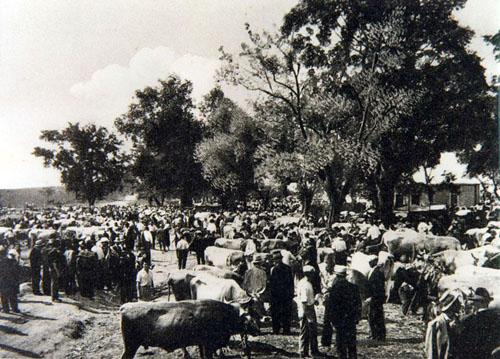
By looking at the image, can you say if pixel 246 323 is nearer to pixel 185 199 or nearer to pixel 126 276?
pixel 126 276

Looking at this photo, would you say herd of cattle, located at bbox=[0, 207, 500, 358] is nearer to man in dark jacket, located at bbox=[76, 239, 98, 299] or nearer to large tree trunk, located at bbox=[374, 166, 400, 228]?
man in dark jacket, located at bbox=[76, 239, 98, 299]

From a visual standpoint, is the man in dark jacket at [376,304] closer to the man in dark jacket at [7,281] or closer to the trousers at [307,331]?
the trousers at [307,331]

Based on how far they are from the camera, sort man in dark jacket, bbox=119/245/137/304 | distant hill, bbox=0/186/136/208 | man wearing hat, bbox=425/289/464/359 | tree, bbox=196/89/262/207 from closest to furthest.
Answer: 1. man wearing hat, bbox=425/289/464/359
2. man in dark jacket, bbox=119/245/137/304
3. tree, bbox=196/89/262/207
4. distant hill, bbox=0/186/136/208

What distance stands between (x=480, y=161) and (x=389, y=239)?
59.1ft

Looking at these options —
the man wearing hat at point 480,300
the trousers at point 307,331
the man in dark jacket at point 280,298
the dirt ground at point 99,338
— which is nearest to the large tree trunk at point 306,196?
the dirt ground at point 99,338

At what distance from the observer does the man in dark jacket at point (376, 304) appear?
8375 mm

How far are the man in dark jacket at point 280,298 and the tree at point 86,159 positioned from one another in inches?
1619

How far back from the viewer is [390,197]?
2781 cm

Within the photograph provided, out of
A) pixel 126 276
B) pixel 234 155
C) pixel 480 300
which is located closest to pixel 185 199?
pixel 234 155

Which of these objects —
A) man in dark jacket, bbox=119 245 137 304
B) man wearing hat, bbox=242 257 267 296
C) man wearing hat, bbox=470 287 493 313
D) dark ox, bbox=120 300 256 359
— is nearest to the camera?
man wearing hat, bbox=470 287 493 313

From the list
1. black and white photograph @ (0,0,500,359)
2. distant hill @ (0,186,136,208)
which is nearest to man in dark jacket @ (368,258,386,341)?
black and white photograph @ (0,0,500,359)

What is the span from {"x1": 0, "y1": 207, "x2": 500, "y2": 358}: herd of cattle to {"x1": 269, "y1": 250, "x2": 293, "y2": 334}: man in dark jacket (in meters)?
0.39

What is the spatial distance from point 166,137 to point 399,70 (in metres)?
30.7

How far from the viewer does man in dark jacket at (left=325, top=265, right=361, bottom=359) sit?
A: 710 cm
